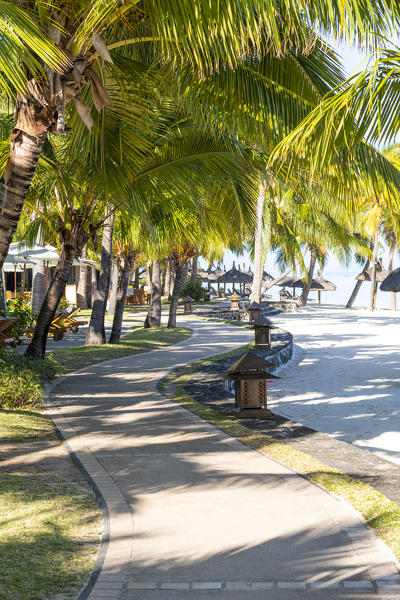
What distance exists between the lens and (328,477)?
5398 mm

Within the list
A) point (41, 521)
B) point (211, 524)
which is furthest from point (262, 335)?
point (41, 521)

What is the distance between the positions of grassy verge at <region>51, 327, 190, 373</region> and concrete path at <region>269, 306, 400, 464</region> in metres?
3.57

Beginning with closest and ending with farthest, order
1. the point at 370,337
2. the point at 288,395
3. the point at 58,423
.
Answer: the point at 58,423 → the point at 288,395 → the point at 370,337

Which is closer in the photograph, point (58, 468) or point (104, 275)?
point (58, 468)

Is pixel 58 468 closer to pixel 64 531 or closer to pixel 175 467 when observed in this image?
A: pixel 175 467

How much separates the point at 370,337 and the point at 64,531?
20185mm

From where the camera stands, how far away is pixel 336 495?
4.95 metres

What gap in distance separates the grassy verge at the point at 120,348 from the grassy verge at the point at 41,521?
5.23 metres

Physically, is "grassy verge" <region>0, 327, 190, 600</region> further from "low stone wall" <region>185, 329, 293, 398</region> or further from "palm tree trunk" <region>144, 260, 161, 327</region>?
"palm tree trunk" <region>144, 260, 161, 327</region>

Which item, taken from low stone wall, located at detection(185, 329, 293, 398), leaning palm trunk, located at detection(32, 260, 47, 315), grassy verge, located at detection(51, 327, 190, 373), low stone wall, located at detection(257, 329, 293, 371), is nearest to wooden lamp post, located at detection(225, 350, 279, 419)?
low stone wall, located at detection(185, 329, 293, 398)

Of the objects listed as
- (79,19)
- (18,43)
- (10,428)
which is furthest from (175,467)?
(79,19)

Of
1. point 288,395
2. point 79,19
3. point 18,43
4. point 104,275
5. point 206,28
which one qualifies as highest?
point 79,19

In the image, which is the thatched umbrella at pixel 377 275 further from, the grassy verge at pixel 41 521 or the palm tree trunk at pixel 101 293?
the grassy verge at pixel 41 521

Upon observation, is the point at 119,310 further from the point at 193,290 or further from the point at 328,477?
the point at 193,290
